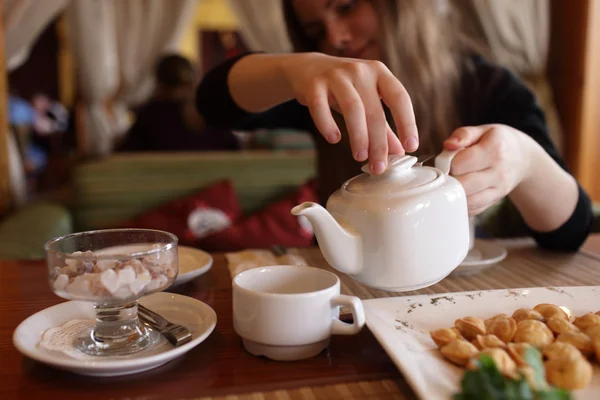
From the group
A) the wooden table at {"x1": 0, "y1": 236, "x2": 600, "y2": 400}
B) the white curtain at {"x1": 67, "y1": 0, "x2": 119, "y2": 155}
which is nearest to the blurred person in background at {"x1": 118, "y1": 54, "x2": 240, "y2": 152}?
the white curtain at {"x1": 67, "y1": 0, "x2": 119, "y2": 155}

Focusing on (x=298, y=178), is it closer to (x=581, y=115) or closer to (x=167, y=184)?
(x=167, y=184)

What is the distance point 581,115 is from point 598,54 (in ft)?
1.08

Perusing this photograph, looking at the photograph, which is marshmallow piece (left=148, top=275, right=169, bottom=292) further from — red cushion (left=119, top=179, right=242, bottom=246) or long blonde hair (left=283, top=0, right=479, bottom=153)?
red cushion (left=119, top=179, right=242, bottom=246)

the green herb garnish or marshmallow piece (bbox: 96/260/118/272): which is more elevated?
marshmallow piece (bbox: 96/260/118/272)

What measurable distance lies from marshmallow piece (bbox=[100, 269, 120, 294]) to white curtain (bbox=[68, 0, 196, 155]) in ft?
9.67

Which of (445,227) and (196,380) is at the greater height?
(445,227)

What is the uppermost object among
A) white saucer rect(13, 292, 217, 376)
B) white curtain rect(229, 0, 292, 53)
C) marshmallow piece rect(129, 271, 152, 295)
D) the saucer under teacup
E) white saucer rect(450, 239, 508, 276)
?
white curtain rect(229, 0, 292, 53)

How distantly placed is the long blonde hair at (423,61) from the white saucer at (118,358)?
643 millimetres

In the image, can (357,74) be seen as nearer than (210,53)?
Yes

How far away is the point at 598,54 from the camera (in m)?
2.76

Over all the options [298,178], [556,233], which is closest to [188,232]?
[298,178]

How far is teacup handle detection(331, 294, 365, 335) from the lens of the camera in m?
0.51

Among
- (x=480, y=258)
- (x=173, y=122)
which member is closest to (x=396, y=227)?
(x=480, y=258)

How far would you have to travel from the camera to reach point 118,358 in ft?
1.61
